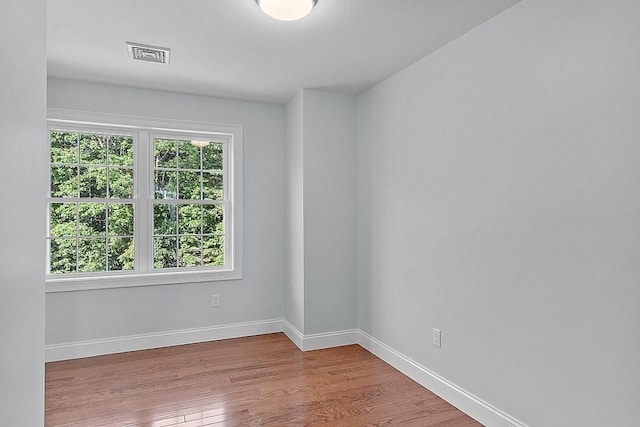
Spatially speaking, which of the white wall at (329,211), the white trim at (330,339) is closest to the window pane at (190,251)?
the white wall at (329,211)

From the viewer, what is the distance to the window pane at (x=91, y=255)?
3625 mm

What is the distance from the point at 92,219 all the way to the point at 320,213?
82.9 inches

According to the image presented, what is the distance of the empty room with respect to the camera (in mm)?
1746

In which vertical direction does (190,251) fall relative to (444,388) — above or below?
above

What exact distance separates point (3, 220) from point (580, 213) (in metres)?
2.16

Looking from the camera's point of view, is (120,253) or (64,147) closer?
(64,147)

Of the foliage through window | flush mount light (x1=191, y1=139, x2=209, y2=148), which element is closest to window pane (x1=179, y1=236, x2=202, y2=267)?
the foliage through window

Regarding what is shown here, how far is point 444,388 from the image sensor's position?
2.74 m

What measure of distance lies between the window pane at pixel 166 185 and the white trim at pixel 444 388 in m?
2.38

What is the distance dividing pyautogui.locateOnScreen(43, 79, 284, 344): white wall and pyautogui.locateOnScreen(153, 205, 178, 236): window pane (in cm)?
55

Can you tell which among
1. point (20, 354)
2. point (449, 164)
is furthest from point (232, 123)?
point (20, 354)

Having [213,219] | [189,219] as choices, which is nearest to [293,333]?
[213,219]

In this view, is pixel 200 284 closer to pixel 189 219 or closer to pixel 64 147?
pixel 189 219

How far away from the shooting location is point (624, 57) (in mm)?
1734
